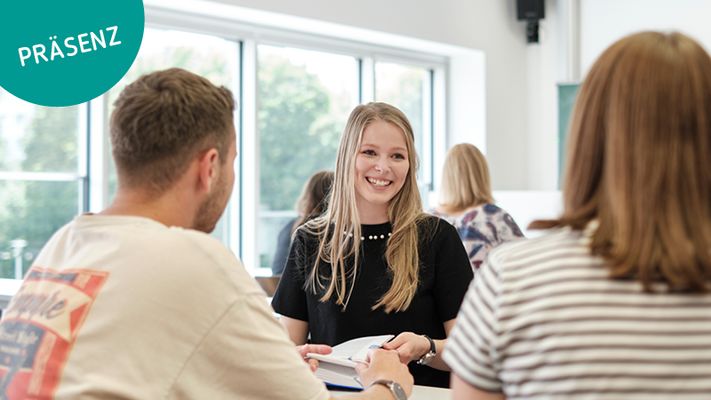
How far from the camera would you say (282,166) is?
5074mm

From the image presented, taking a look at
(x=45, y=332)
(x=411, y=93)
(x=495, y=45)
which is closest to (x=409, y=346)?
(x=45, y=332)

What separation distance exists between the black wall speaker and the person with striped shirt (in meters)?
5.58

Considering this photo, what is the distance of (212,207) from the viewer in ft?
4.05

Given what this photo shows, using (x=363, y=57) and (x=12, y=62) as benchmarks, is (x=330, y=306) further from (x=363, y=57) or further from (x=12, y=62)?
(x=363, y=57)

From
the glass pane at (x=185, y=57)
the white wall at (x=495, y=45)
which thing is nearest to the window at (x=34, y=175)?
the glass pane at (x=185, y=57)

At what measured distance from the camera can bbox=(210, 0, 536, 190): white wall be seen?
17.1ft

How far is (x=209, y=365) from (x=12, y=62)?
9.56 feet

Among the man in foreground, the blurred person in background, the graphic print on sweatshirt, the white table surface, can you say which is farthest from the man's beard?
the blurred person in background

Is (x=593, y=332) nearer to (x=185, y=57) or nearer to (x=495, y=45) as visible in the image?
(x=185, y=57)

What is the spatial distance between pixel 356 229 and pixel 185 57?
316 centimetres

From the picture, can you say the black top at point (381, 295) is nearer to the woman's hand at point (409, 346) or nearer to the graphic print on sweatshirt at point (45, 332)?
the woman's hand at point (409, 346)

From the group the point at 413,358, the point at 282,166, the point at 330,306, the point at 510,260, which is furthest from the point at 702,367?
the point at 282,166

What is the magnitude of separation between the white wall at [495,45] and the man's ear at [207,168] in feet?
13.0

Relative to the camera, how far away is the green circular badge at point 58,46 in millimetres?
3215
